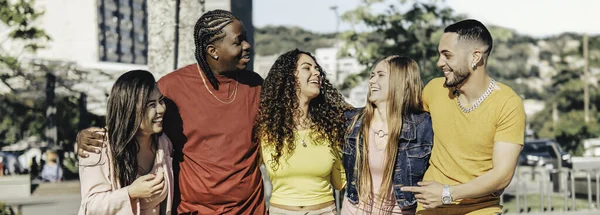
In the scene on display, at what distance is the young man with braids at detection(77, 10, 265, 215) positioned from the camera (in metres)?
4.20

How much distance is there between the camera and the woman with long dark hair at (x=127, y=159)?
12.3 ft

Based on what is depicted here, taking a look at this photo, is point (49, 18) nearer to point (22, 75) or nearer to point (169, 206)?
point (22, 75)

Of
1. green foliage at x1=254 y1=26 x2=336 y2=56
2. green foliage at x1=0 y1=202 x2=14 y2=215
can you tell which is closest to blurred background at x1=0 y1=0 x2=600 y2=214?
green foliage at x1=0 y1=202 x2=14 y2=215

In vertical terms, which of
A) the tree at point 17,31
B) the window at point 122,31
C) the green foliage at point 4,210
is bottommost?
the green foliage at point 4,210

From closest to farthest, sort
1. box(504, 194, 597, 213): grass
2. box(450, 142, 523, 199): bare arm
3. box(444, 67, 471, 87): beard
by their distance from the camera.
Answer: box(450, 142, 523, 199): bare arm
box(444, 67, 471, 87): beard
box(504, 194, 597, 213): grass

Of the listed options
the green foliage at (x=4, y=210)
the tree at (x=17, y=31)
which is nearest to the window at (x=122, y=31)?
the tree at (x=17, y=31)

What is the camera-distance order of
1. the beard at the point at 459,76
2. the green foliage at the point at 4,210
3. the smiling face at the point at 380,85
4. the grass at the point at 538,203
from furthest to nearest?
1. the grass at the point at 538,203
2. the green foliage at the point at 4,210
3. the smiling face at the point at 380,85
4. the beard at the point at 459,76

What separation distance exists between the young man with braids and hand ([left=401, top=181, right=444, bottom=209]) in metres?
→ 1.02

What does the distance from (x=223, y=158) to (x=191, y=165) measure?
0.19 meters

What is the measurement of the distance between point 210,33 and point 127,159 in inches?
32.7

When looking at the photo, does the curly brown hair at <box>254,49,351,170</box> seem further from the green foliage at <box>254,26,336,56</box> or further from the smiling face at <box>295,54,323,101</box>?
the green foliage at <box>254,26,336,56</box>

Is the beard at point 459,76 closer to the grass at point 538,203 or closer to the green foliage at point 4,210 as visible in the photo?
the green foliage at point 4,210

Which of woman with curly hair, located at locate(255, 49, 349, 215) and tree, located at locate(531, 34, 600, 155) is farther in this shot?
tree, located at locate(531, 34, 600, 155)

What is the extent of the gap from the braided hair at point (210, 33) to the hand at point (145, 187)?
0.71 m
